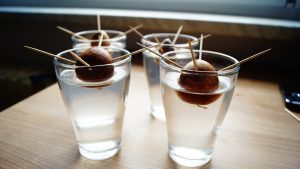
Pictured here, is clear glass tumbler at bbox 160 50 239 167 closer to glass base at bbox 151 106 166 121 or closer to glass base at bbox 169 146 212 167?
glass base at bbox 169 146 212 167

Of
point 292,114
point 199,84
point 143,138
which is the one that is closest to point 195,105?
point 199,84

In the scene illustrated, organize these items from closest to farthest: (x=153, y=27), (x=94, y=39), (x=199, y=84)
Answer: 1. (x=199, y=84)
2. (x=94, y=39)
3. (x=153, y=27)

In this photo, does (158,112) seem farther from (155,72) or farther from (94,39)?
(94,39)

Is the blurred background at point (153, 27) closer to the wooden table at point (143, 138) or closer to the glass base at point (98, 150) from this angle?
the wooden table at point (143, 138)

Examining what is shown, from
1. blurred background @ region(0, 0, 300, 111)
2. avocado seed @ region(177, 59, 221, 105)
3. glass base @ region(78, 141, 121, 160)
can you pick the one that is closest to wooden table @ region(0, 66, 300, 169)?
glass base @ region(78, 141, 121, 160)

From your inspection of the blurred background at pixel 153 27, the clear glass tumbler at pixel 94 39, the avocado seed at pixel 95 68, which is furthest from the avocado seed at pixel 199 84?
the blurred background at pixel 153 27

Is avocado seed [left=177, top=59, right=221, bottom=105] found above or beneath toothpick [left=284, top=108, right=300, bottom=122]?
above
